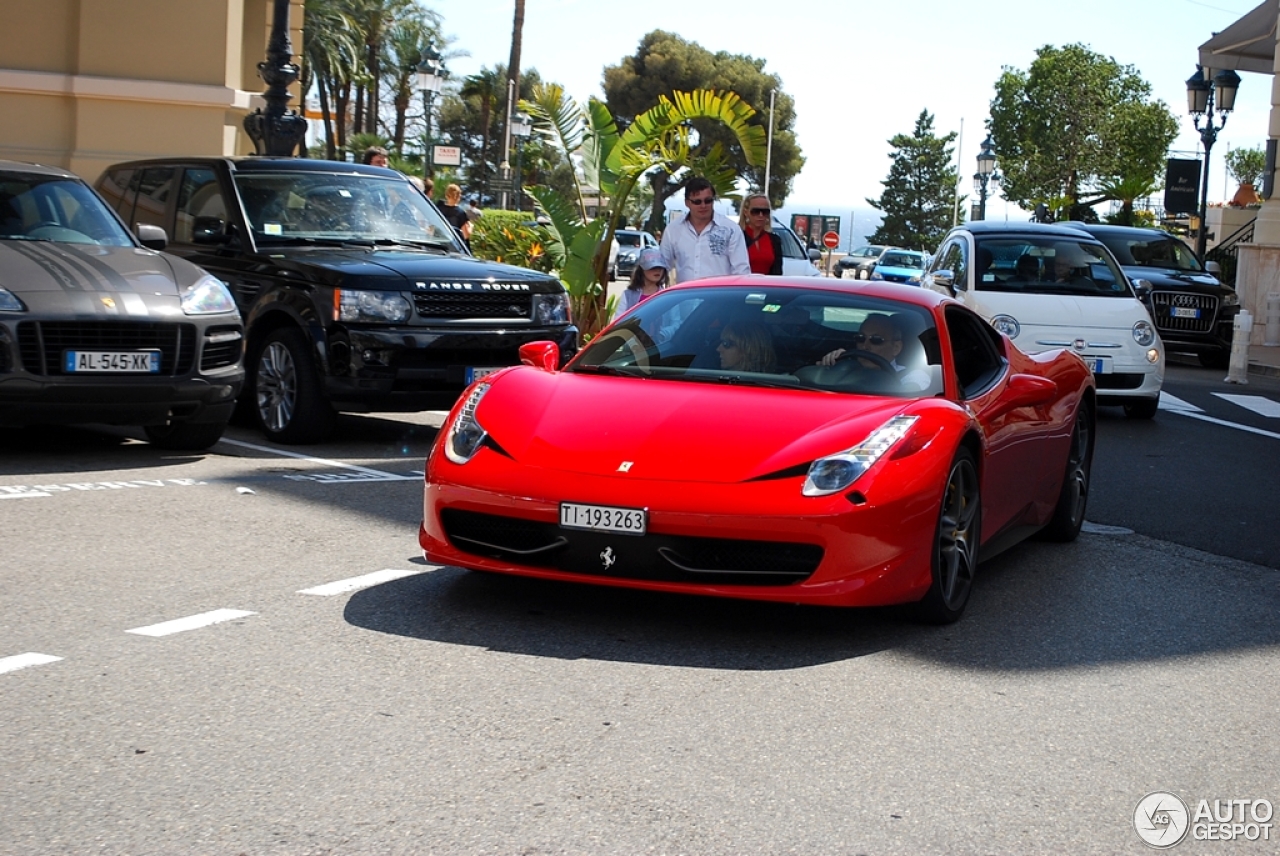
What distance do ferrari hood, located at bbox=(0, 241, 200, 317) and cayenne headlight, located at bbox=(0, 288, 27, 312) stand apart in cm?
3

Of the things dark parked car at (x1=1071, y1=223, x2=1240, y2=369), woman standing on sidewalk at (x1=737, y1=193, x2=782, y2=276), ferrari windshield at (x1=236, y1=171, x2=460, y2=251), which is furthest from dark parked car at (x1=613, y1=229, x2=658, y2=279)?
ferrari windshield at (x1=236, y1=171, x2=460, y2=251)

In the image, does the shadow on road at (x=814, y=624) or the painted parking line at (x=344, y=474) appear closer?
the shadow on road at (x=814, y=624)

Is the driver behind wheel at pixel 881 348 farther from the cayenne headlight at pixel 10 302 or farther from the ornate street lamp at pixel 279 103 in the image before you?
the ornate street lamp at pixel 279 103

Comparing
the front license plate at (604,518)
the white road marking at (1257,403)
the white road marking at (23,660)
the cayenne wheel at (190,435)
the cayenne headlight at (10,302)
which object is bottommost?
the white road marking at (23,660)

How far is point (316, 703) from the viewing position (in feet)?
16.2

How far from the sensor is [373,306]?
1072 cm

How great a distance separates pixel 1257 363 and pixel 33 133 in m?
15.7

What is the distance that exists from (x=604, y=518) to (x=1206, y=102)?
2910cm

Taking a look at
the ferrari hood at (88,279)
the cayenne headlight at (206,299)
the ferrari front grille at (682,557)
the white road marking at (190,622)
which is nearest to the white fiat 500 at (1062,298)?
the cayenne headlight at (206,299)

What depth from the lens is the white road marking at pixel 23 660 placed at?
5.23m

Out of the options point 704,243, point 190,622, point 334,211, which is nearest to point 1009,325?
point 704,243

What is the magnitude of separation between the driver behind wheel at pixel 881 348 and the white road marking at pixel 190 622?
93.6 inches

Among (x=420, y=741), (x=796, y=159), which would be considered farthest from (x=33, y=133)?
(x=796, y=159)

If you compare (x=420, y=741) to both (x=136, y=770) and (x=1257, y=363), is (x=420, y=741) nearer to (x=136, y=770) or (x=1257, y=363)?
(x=136, y=770)
